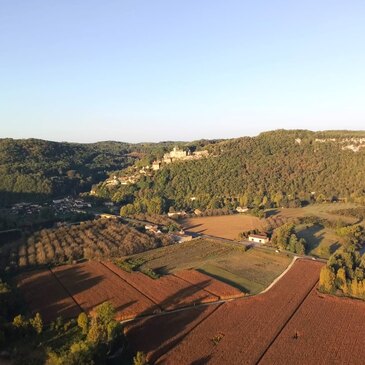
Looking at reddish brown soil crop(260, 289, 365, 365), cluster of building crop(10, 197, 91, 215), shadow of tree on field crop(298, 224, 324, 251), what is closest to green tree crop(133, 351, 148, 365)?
reddish brown soil crop(260, 289, 365, 365)

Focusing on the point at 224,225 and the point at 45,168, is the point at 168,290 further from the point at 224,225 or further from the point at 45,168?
the point at 45,168

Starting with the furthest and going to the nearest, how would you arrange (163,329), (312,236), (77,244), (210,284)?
(312,236) → (77,244) → (210,284) → (163,329)

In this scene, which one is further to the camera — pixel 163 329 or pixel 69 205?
pixel 69 205

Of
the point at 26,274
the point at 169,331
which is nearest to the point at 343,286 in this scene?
the point at 169,331

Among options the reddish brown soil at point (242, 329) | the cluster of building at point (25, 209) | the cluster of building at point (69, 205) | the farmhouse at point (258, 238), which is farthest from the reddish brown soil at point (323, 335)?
the cluster of building at point (25, 209)

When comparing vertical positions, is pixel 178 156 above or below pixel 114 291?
above

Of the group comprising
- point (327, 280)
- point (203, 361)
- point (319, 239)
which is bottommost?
point (319, 239)

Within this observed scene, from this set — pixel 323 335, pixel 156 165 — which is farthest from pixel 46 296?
pixel 156 165

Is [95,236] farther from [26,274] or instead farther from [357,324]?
[357,324]

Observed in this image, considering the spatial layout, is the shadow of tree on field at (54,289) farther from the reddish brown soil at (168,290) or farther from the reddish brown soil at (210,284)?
the reddish brown soil at (210,284)
